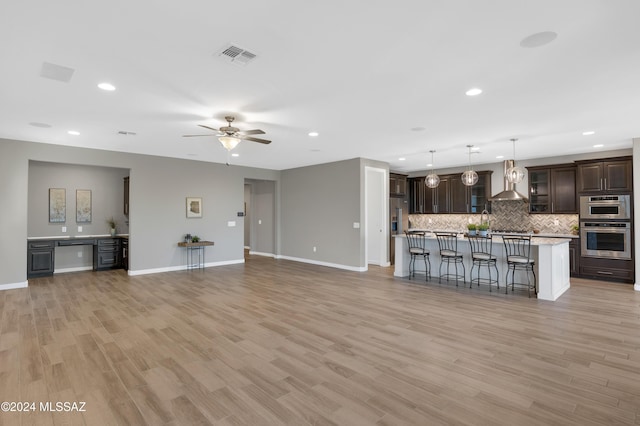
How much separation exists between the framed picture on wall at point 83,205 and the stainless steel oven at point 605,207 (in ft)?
37.9

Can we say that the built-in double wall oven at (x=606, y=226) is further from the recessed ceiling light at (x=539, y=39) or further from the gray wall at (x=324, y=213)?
the recessed ceiling light at (x=539, y=39)

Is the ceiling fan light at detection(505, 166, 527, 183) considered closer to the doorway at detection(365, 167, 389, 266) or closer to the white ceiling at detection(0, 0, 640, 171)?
the white ceiling at detection(0, 0, 640, 171)

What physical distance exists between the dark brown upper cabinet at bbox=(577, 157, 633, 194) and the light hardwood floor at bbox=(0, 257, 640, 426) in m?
2.54

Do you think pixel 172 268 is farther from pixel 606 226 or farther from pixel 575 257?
pixel 606 226

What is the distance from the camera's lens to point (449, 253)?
21.5 ft

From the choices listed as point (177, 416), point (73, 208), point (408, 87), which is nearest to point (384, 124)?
point (408, 87)

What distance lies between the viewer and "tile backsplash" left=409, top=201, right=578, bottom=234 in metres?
7.91

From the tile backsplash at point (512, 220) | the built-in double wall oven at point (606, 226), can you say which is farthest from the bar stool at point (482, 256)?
the tile backsplash at point (512, 220)

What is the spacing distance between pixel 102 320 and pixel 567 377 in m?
5.21

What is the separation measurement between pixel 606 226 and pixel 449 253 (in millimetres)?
3507

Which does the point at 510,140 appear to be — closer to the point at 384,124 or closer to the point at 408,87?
the point at 384,124

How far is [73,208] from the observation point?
7.94 meters

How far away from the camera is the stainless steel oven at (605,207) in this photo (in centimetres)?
673

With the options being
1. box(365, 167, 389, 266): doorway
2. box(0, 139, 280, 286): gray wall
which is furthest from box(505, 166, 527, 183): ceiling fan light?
box(0, 139, 280, 286): gray wall
